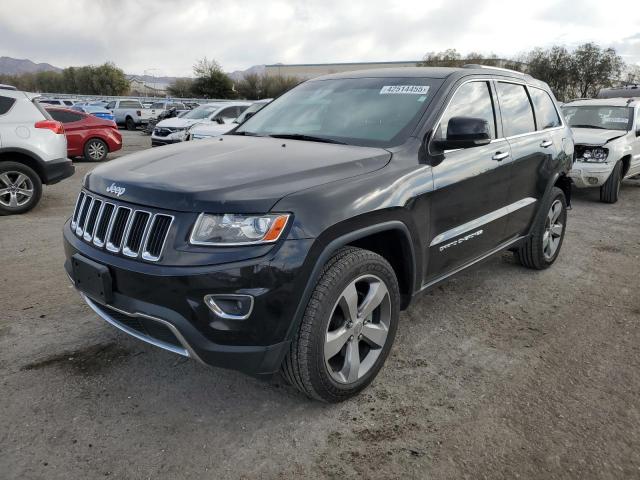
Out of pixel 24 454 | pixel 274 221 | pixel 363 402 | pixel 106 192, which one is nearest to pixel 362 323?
pixel 363 402

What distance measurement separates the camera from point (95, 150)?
1341 cm

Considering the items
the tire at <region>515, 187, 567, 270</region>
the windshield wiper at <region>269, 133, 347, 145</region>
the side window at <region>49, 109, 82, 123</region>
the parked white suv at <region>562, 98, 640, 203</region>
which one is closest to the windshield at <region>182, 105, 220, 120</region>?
the side window at <region>49, 109, 82, 123</region>

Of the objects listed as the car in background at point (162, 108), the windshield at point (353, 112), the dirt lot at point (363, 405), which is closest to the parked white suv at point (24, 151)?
the dirt lot at point (363, 405)

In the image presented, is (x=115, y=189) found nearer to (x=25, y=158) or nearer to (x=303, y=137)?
(x=303, y=137)

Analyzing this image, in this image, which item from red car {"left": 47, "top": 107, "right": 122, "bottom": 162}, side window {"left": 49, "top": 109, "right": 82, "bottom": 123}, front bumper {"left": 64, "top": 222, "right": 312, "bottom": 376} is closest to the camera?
front bumper {"left": 64, "top": 222, "right": 312, "bottom": 376}

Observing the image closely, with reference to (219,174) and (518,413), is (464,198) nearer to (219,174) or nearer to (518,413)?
(518,413)

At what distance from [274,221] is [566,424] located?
1.84m

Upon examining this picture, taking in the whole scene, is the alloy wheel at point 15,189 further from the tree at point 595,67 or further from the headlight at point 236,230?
the tree at point 595,67

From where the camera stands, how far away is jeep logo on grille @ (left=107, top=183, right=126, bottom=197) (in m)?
2.59

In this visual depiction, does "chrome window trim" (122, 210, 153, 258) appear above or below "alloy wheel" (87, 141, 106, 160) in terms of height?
above

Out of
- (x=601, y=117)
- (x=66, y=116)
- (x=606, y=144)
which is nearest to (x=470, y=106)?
(x=606, y=144)

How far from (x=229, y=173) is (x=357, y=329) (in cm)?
105

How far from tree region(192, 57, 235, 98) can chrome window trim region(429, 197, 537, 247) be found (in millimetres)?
57256

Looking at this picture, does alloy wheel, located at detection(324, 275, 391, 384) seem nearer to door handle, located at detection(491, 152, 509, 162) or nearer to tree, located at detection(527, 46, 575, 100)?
door handle, located at detection(491, 152, 509, 162)
